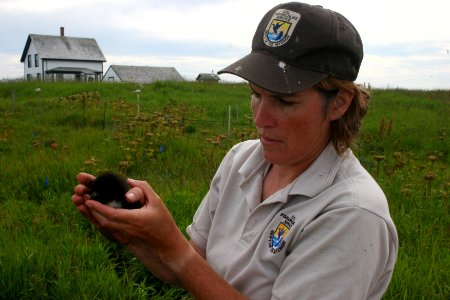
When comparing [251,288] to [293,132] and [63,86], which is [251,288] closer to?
[293,132]

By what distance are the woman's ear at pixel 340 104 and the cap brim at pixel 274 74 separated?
14cm

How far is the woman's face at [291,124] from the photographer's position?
5.85ft

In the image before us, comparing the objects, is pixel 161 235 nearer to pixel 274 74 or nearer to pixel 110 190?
pixel 110 190

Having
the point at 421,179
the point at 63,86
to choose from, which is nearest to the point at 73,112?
the point at 63,86

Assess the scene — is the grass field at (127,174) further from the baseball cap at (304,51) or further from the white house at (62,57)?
the white house at (62,57)

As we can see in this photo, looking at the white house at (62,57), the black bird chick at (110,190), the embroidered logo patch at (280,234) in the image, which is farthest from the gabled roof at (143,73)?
the embroidered logo patch at (280,234)

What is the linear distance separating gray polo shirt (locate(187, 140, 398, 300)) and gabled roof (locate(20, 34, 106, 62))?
56146mm

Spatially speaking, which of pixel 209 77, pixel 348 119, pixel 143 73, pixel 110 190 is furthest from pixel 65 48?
pixel 348 119

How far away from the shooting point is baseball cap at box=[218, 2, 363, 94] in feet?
5.68

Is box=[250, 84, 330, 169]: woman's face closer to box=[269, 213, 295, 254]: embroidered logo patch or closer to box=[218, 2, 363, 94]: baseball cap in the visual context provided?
box=[218, 2, 363, 94]: baseball cap

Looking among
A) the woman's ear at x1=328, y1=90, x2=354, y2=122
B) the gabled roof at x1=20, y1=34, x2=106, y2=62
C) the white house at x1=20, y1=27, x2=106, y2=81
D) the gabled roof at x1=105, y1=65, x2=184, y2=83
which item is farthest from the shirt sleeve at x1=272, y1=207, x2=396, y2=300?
the gabled roof at x1=20, y1=34, x2=106, y2=62

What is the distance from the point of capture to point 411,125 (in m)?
11.6

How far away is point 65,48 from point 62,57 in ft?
5.67

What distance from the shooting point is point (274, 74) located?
1.78 metres
